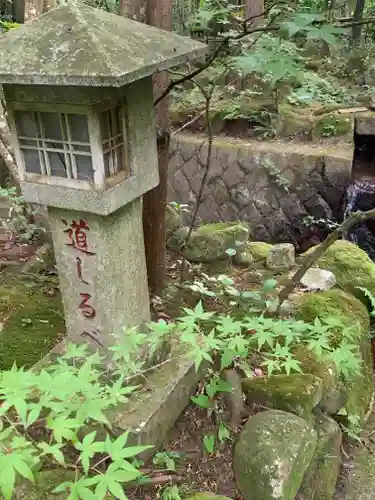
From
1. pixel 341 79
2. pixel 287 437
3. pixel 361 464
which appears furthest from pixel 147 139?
pixel 341 79

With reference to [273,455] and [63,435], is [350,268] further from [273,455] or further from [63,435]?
[63,435]

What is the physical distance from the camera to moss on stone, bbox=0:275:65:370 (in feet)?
13.1

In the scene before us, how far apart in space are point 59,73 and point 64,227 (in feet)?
3.41

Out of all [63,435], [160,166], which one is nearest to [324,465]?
[63,435]

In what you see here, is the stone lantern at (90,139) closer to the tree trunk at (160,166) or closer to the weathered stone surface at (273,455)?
the tree trunk at (160,166)

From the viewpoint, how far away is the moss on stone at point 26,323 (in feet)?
13.1

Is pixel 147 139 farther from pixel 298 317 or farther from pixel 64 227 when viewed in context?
pixel 298 317

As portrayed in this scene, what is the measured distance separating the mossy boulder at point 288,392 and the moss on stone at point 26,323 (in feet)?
5.52

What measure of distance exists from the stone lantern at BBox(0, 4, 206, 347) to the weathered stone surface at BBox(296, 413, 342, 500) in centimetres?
167

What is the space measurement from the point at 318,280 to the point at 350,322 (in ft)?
2.19

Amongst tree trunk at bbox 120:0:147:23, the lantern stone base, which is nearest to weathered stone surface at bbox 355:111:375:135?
tree trunk at bbox 120:0:147:23

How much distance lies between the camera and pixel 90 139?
278 centimetres

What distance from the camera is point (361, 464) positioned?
4102 mm

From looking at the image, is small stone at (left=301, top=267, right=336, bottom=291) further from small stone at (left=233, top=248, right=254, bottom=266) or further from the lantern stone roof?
the lantern stone roof
